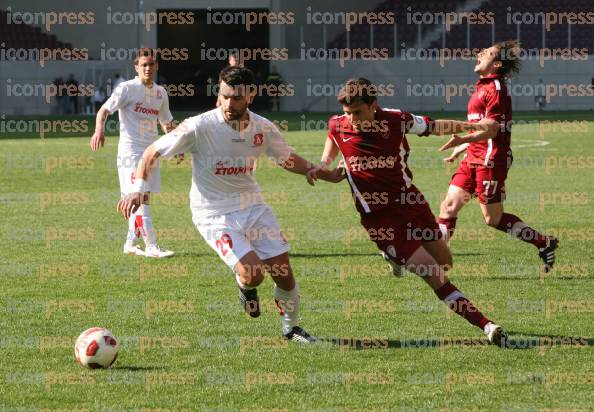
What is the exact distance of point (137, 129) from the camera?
1196 cm

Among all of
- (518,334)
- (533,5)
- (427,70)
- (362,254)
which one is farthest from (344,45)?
(518,334)

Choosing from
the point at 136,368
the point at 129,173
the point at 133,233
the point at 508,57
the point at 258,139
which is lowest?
the point at 136,368

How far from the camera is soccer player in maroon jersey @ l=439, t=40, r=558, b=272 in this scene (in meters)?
9.75

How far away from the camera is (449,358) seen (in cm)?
700

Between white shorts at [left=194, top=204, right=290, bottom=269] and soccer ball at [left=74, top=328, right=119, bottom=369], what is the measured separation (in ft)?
3.45

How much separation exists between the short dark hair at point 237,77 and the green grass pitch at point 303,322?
70.8 inches

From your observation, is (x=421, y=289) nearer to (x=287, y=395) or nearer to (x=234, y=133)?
(x=234, y=133)

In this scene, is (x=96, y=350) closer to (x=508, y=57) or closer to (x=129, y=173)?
(x=508, y=57)

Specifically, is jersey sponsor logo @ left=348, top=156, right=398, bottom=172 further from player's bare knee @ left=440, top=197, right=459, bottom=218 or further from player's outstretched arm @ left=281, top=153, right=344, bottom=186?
player's bare knee @ left=440, top=197, right=459, bottom=218

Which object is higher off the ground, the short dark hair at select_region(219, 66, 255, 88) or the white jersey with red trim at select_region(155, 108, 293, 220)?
the short dark hair at select_region(219, 66, 255, 88)

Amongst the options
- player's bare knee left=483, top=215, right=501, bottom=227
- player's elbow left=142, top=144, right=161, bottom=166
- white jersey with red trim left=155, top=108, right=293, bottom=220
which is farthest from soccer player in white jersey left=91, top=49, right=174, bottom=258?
player's elbow left=142, top=144, right=161, bottom=166

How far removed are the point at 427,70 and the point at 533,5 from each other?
6.29 metres

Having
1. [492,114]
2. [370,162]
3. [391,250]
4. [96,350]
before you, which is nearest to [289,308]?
[391,250]

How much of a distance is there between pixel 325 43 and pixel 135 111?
132ft
